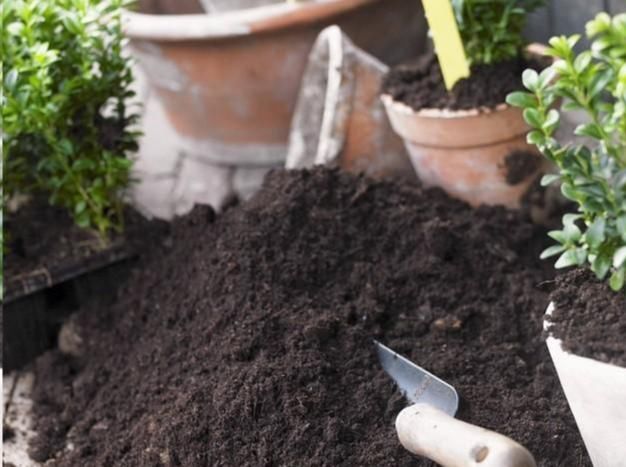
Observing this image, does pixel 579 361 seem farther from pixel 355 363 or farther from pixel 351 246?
pixel 351 246

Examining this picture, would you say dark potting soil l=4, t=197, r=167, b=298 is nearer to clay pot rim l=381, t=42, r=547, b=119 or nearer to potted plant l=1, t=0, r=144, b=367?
potted plant l=1, t=0, r=144, b=367

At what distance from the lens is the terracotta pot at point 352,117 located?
2734mm

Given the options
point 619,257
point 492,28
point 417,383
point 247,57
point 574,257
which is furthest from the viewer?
point 247,57

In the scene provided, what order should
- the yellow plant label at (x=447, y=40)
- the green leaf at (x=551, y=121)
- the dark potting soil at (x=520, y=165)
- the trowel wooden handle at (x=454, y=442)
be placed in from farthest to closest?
the dark potting soil at (x=520, y=165) → the yellow plant label at (x=447, y=40) → the green leaf at (x=551, y=121) → the trowel wooden handle at (x=454, y=442)

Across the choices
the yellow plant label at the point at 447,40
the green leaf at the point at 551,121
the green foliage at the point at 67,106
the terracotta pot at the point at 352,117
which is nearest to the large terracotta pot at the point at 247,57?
the terracotta pot at the point at 352,117

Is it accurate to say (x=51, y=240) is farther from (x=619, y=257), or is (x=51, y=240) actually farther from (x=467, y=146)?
(x=619, y=257)

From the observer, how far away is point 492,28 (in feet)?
8.15

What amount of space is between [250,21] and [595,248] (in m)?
1.54

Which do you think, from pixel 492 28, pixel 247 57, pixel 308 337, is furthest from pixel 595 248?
pixel 247 57

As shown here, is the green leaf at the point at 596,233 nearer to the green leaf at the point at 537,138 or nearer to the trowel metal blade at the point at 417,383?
the green leaf at the point at 537,138

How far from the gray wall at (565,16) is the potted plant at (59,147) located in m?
1.18

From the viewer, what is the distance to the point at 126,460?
2.06 meters

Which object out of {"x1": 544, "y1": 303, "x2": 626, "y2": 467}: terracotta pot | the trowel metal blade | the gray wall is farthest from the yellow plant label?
{"x1": 544, "y1": 303, "x2": 626, "y2": 467}: terracotta pot

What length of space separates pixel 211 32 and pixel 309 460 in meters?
1.47
